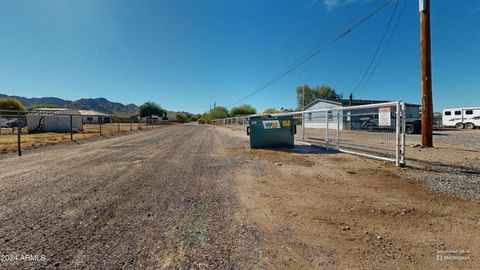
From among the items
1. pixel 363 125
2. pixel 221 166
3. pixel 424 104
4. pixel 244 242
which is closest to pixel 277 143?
pixel 363 125

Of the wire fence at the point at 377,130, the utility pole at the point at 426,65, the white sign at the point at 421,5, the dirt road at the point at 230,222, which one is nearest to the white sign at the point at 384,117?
the wire fence at the point at 377,130

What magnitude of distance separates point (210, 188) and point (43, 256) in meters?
2.81

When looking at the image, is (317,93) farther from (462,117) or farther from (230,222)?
(230,222)

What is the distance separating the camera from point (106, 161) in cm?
794

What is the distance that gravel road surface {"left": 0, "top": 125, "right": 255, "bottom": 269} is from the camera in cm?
242

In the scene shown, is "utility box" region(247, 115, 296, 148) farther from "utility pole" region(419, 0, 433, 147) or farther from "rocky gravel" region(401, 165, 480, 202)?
"utility pole" region(419, 0, 433, 147)

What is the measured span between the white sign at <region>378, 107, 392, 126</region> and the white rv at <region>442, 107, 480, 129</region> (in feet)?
99.7

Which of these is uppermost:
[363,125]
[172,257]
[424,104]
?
[424,104]

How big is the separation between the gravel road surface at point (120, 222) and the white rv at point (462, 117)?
36.3 m

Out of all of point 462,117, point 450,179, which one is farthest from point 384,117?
point 462,117

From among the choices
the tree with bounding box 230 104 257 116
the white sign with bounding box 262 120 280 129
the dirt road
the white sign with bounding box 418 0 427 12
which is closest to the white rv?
the white sign with bounding box 418 0 427 12

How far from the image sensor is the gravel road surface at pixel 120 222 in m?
2.42

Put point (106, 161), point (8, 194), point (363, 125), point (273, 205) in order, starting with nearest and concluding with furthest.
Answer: point (273, 205) → point (8, 194) → point (106, 161) → point (363, 125)

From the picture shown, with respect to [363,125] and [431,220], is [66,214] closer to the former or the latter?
[431,220]
